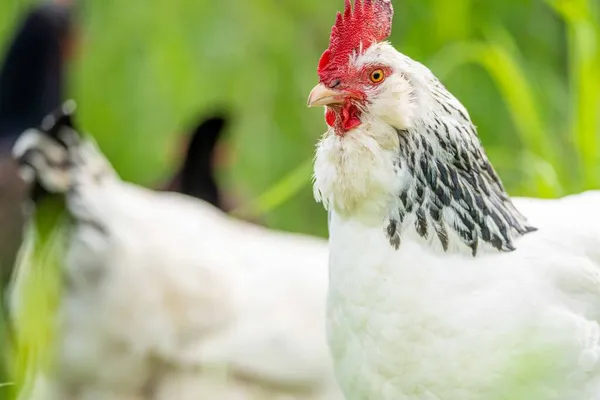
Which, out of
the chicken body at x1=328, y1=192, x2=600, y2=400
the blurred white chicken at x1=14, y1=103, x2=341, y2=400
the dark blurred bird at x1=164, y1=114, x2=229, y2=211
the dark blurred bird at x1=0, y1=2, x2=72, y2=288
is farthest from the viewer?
the dark blurred bird at x1=0, y1=2, x2=72, y2=288

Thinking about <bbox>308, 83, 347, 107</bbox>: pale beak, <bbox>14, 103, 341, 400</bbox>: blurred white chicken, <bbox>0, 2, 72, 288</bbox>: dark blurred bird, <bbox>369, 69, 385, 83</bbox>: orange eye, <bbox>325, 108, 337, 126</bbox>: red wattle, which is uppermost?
<bbox>0, 2, 72, 288</bbox>: dark blurred bird

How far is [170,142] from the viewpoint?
3395 mm

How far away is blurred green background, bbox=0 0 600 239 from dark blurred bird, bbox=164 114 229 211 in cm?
17

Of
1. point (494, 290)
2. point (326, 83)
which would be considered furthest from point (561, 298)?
point (326, 83)

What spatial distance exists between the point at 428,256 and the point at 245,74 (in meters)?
2.33

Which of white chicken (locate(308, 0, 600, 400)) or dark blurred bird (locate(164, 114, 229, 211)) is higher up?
dark blurred bird (locate(164, 114, 229, 211))

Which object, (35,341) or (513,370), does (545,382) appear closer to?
(513,370)

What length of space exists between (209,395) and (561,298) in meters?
0.95

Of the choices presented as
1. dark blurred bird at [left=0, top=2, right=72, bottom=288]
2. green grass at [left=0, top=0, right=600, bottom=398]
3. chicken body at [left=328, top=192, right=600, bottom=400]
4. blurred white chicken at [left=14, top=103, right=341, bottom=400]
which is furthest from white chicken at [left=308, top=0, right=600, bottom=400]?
dark blurred bird at [left=0, top=2, right=72, bottom=288]

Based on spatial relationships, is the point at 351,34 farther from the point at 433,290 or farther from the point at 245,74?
the point at 245,74

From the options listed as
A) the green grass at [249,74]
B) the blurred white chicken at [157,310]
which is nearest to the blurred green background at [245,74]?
the green grass at [249,74]

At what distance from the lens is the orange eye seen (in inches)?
47.2

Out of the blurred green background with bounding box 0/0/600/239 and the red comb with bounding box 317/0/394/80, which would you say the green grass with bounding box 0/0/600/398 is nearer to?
the blurred green background with bounding box 0/0/600/239

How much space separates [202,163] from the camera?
2.83 m
